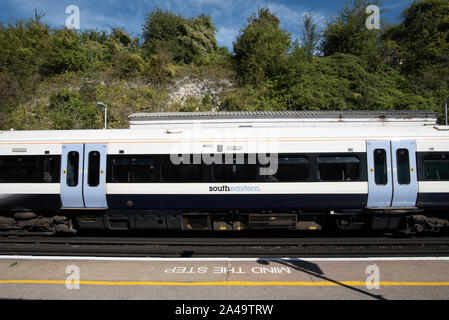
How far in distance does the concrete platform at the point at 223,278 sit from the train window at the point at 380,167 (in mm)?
2181

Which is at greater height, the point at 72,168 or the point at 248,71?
the point at 248,71

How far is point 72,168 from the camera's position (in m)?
7.89

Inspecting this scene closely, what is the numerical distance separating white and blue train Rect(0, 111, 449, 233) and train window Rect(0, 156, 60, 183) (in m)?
0.03

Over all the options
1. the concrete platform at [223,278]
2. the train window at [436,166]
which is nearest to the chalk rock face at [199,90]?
the train window at [436,166]

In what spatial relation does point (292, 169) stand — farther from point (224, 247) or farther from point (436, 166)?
point (436, 166)

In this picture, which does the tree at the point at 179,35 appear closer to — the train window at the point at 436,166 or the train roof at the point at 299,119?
the train roof at the point at 299,119

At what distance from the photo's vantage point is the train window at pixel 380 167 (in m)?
7.50

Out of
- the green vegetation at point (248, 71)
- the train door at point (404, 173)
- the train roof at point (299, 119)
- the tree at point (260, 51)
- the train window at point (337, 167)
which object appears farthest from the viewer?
the tree at point (260, 51)

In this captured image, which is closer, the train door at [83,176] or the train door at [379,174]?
the train door at [379,174]

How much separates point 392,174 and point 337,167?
1567 mm

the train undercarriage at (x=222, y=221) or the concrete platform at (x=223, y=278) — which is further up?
the train undercarriage at (x=222, y=221)

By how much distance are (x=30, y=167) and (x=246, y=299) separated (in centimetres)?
750

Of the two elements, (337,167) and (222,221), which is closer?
(337,167)

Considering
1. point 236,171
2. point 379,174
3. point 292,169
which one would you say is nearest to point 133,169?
point 236,171
